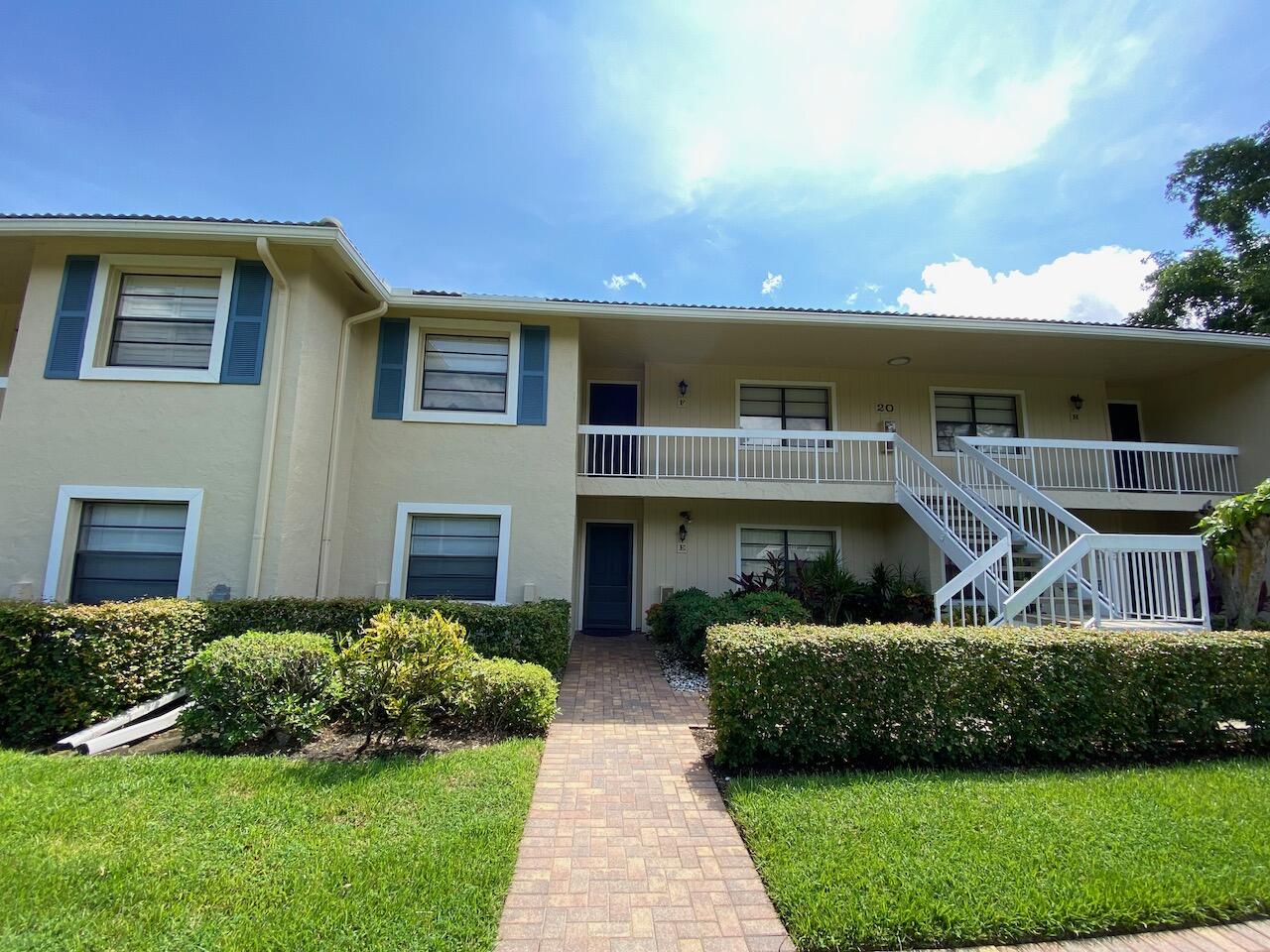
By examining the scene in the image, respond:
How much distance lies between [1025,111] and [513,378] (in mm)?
8514

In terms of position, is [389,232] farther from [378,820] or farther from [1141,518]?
[1141,518]

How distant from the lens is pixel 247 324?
7.05 metres

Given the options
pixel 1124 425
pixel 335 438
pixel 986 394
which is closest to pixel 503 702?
pixel 335 438

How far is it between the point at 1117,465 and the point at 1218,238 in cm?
1252

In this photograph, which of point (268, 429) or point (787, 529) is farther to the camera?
point (787, 529)

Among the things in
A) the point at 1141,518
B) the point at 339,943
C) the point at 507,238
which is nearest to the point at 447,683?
the point at 339,943

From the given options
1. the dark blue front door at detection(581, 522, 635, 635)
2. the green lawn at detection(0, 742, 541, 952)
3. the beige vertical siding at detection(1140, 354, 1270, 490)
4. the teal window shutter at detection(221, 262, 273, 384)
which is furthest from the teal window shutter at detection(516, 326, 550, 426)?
the beige vertical siding at detection(1140, 354, 1270, 490)

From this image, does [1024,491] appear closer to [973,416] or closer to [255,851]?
[973,416]

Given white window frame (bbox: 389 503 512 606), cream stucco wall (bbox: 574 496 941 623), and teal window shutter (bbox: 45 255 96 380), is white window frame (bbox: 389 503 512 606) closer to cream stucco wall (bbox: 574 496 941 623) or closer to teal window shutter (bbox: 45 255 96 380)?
cream stucco wall (bbox: 574 496 941 623)

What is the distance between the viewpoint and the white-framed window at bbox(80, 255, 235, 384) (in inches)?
275

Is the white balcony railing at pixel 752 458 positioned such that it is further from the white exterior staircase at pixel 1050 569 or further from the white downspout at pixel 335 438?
the white downspout at pixel 335 438

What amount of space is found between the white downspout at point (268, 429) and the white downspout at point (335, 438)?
950 millimetres

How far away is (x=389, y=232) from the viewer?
35.6ft

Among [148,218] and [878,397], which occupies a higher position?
[148,218]
